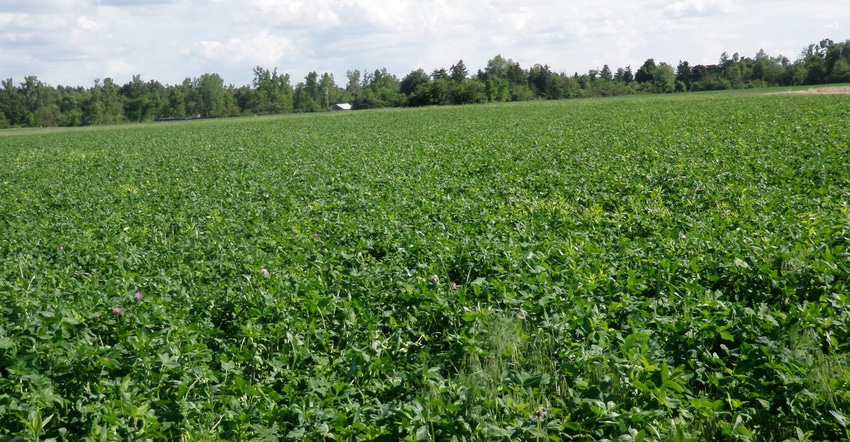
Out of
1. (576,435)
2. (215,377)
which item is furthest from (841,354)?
(215,377)

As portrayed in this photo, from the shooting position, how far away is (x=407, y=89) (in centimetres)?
12150

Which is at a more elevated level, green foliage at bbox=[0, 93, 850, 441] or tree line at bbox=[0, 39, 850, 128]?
tree line at bbox=[0, 39, 850, 128]

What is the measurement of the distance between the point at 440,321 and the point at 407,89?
11990cm

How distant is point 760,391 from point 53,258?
7546mm

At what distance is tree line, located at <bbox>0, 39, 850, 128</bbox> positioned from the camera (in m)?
91.2

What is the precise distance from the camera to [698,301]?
434cm

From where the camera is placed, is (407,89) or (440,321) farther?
(407,89)

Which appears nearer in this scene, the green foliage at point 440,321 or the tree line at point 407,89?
the green foliage at point 440,321

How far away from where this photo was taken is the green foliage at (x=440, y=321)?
10.7ft

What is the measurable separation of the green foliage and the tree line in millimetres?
83155

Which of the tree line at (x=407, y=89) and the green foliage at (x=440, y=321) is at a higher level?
the tree line at (x=407, y=89)

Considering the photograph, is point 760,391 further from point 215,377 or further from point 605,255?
point 215,377

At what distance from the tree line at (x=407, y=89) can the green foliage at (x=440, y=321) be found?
83.2 meters

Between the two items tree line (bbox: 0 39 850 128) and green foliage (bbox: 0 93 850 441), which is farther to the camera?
tree line (bbox: 0 39 850 128)
